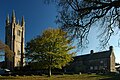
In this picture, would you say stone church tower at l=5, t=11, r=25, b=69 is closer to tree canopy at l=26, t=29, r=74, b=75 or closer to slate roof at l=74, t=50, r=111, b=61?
slate roof at l=74, t=50, r=111, b=61

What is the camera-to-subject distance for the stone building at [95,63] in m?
87.8

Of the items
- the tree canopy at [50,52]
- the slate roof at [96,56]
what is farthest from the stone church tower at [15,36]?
the tree canopy at [50,52]

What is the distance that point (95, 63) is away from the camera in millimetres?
93062

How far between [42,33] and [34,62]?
23.3ft

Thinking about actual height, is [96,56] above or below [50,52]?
above

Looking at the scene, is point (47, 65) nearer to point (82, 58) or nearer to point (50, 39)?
point (50, 39)

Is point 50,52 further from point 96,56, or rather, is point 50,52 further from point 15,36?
point 15,36

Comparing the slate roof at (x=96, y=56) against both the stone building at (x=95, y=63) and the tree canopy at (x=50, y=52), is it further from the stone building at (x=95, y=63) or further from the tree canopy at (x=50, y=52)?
the tree canopy at (x=50, y=52)

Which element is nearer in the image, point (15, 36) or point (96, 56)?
point (96, 56)

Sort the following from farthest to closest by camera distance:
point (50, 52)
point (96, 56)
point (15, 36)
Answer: point (15, 36)
point (96, 56)
point (50, 52)

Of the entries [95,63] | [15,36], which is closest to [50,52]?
[95,63]

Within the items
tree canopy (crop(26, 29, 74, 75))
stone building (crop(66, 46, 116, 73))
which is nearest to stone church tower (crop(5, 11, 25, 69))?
stone building (crop(66, 46, 116, 73))

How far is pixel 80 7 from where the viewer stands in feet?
45.5

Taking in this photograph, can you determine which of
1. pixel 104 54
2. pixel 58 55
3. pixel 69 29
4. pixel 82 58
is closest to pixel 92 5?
pixel 69 29
